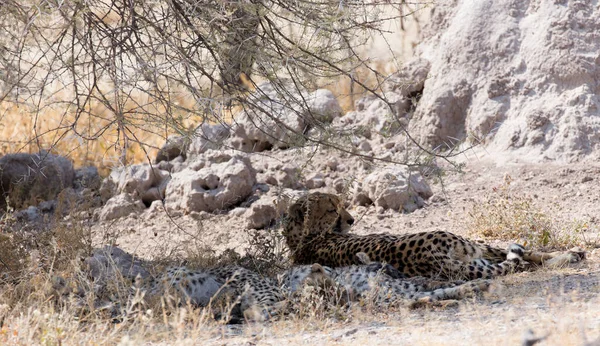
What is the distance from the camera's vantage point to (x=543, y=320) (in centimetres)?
381

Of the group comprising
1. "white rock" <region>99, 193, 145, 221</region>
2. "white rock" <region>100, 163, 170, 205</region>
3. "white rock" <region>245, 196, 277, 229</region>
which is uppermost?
"white rock" <region>100, 163, 170, 205</region>

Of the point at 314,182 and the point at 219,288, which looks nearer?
the point at 219,288

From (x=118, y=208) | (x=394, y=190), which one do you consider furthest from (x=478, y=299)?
(x=118, y=208)

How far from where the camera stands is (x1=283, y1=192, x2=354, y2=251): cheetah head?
7.21 m

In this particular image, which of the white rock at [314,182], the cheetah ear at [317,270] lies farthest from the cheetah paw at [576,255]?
the white rock at [314,182]

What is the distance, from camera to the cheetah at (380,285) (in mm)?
5230

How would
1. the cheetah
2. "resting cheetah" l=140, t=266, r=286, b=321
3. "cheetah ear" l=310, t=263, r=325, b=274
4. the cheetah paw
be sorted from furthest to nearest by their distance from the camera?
the cheetah paw → "cheetah ear" l=310, t=263, r=325, b=274 → "resting cheetah" l=140, t=266, r=286, b=321 → the cheetah

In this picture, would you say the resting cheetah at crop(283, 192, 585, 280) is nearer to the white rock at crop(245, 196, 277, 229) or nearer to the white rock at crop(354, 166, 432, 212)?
the white rock at crop(245, 196, 277, 229)

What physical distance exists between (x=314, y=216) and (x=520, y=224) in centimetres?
175

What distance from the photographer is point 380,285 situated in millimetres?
5539

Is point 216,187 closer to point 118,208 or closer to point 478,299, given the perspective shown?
point 118,208

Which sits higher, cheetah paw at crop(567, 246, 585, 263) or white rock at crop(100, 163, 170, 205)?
white rock at crop(100, 163, 170, 205)

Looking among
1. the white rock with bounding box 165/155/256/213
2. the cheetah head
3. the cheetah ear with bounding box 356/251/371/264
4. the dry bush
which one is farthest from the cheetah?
the white rock with bounding box 165/155/256/213

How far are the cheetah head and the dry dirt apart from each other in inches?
34.6
